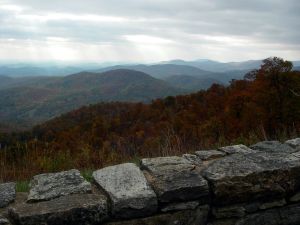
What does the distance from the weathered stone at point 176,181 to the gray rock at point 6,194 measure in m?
1.02

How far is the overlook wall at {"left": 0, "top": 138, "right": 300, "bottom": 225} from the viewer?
2609mm

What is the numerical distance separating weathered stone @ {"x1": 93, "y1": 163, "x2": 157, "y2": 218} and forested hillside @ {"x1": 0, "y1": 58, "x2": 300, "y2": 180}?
1492 millimetres

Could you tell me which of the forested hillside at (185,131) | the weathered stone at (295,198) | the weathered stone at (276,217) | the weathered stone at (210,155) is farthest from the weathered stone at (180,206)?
the forested hillside at (185,131)

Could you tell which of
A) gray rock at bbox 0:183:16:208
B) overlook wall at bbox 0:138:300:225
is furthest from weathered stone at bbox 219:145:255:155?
gray rock at bbox 0:183:16:208

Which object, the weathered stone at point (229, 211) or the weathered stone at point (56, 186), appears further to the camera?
the weathered stone at point (229, 211)

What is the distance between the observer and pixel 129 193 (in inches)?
107

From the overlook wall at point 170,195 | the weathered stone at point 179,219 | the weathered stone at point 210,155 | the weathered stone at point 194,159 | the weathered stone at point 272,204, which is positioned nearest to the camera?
the overlook wall at point 170,195

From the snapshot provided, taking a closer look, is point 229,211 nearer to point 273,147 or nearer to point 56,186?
point 273,147

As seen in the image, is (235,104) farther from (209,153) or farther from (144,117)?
(209,153)

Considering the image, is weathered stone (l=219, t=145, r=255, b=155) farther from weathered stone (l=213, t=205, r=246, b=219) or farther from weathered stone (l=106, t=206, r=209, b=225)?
weathered stone (l=106, t=206, r=209, b=225)

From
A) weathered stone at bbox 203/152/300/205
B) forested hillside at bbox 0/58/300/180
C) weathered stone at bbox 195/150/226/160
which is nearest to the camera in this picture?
weathered stone at bbox 203/152/300/205

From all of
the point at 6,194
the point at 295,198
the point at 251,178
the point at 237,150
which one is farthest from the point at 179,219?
the point at 6,194

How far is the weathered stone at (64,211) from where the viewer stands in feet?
8.11

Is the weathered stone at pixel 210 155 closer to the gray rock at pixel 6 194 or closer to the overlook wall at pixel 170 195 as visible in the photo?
the overlook wall at pixel 170 195
